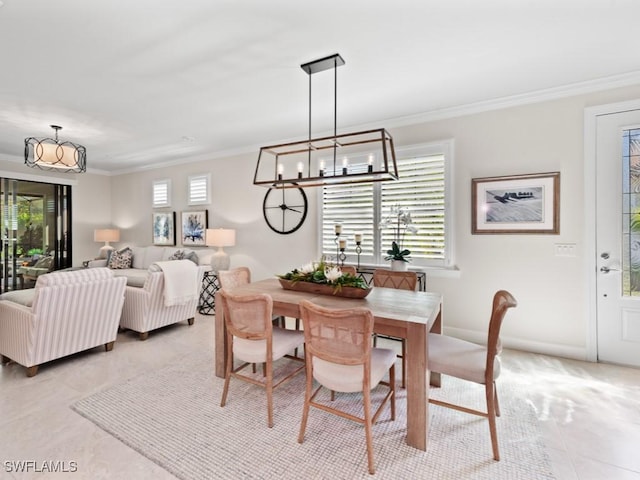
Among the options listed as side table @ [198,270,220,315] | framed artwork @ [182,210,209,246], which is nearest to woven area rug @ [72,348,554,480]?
side table @ [198,270,220,315]

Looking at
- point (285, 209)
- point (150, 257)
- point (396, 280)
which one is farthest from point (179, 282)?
point (396, 280)

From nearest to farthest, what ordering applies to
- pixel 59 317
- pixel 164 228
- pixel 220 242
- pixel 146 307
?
pixel 59 317 → pixel 146 307 → pixel 220 242 → pixel 164 228

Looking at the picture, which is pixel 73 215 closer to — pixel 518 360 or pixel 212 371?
pixel 212 371

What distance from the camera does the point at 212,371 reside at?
9.16 ft

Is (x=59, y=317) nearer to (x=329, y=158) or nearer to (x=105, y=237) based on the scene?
(x=329, y=158)

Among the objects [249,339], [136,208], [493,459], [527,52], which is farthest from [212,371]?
[136,208]

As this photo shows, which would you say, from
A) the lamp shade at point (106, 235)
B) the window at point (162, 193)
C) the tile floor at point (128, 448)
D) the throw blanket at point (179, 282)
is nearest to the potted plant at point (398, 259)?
the tile floor at point (128, 448)

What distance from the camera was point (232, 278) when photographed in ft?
9.50

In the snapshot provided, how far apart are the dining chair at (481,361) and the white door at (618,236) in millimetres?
1744

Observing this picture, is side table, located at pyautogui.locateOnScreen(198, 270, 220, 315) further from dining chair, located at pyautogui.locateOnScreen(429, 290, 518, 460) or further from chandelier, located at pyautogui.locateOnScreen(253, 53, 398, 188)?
dining chair, located at pyautogui.locateOnScreen(429, 290, 518, 460)

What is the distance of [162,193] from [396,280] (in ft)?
17.2

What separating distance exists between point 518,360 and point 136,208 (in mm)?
7260

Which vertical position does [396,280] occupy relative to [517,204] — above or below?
below

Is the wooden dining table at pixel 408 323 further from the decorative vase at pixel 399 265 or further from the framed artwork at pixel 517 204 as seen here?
the framed artwork at pixel 517 204
